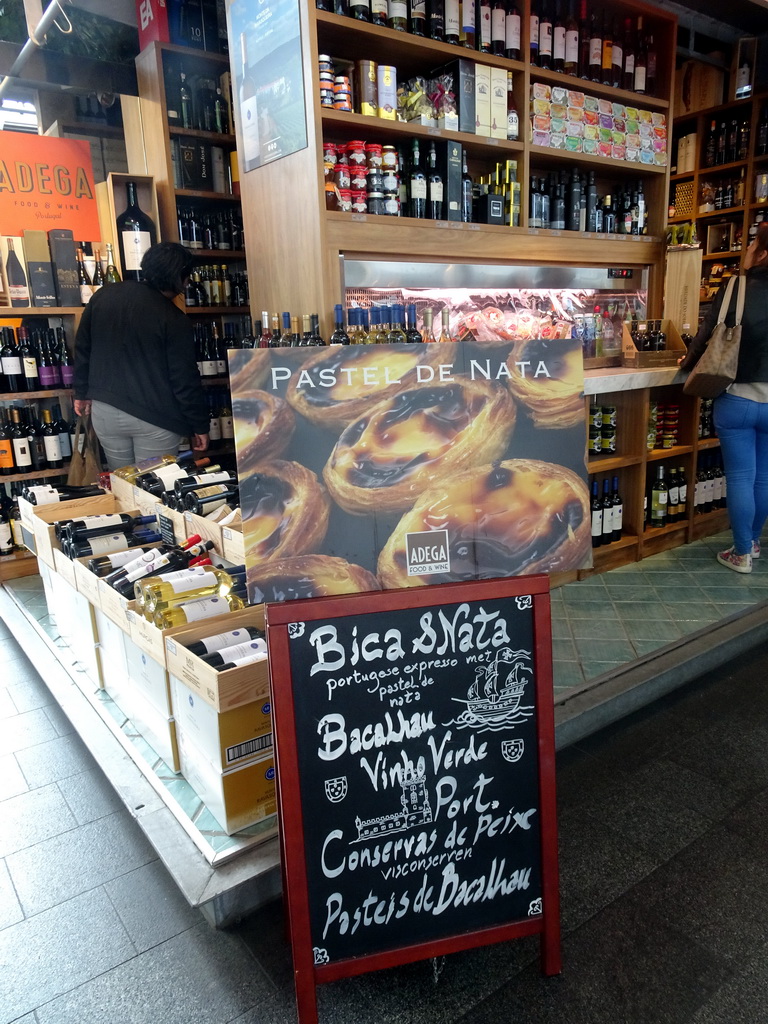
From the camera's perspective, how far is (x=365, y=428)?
1389 mm

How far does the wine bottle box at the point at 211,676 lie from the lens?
1.79m

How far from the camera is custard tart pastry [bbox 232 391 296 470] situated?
1309mm

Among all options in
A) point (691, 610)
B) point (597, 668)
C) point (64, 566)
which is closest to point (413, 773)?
point (597, 668)

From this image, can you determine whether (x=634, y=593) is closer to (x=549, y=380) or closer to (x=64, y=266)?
(x=549, y=380)

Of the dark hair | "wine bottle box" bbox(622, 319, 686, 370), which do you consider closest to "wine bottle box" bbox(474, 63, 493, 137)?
"wine bottle box" bbox(622, 319, 686, 370)

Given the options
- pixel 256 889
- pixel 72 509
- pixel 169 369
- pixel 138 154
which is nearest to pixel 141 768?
pixel 256 889

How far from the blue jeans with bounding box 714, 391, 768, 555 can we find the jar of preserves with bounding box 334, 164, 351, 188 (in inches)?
89.4

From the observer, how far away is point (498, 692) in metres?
1.52

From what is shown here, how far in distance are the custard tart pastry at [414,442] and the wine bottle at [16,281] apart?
3.74m

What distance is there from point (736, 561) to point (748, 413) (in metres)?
0.83

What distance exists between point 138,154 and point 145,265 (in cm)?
153

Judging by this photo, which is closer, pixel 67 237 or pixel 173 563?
pixel 173 563

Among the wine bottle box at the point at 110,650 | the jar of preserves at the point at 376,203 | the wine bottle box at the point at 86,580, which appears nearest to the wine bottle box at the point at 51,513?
the wine bottle box at the point at 86,580

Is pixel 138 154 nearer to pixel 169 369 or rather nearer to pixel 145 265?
pixel 145 265
